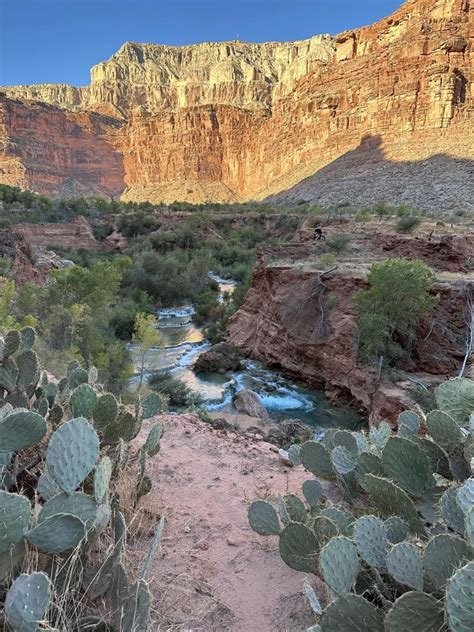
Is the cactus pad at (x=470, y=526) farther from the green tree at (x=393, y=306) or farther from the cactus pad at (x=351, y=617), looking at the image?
the green tree at (x=393, y=306)

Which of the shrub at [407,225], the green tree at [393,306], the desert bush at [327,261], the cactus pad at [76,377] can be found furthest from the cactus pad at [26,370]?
the shrub at [407,225]

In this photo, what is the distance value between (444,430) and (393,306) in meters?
9.23

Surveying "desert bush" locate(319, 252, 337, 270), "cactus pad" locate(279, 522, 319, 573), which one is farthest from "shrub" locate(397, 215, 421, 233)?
"cactus pad" locate(279, 522, 319, 573)

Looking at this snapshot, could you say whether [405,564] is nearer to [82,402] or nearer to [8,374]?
[82,402]

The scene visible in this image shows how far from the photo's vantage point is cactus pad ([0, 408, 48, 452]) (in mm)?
2758

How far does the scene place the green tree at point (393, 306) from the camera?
11570mm

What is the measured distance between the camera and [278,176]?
74688mm

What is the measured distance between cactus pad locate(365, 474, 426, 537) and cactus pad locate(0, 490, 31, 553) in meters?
1.81

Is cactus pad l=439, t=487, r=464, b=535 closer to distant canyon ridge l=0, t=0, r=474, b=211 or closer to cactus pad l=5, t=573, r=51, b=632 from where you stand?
cactus pad l=5, t=573, r=51, b=632

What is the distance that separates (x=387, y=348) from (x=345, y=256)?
6719 mm

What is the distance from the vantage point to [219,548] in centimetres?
332

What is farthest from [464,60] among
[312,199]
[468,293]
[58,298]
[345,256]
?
[58,298]

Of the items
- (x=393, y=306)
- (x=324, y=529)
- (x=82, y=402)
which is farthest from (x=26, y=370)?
(x=393, y=306)

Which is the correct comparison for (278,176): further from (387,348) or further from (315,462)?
(315,462)
